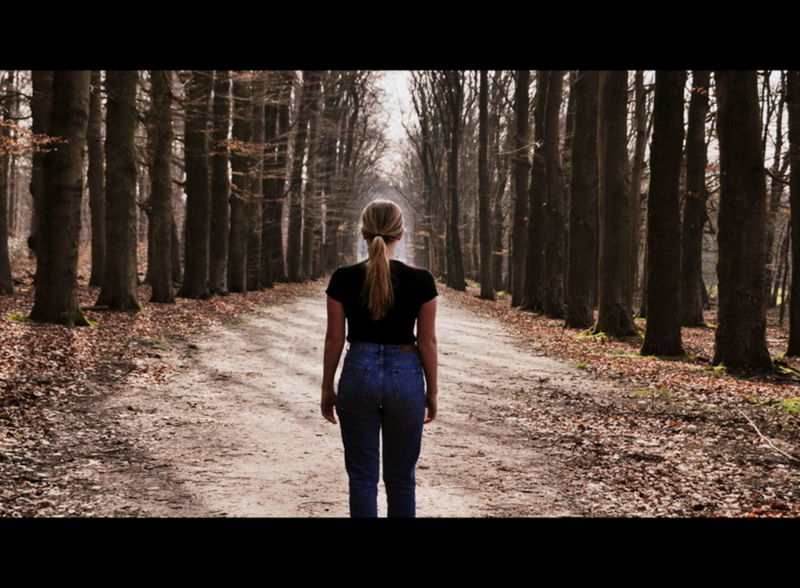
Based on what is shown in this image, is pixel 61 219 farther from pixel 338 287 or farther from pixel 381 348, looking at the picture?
pixel 381 348

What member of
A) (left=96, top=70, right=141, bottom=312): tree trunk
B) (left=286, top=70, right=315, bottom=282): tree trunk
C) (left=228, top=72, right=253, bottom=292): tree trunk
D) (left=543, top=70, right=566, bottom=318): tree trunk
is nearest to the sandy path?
(left=96, top=70, right=141, bottom=312): tree trunk

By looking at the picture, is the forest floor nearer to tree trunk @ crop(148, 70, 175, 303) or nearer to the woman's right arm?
the woman's right arm

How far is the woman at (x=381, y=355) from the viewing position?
3.84m

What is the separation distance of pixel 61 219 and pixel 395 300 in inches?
458

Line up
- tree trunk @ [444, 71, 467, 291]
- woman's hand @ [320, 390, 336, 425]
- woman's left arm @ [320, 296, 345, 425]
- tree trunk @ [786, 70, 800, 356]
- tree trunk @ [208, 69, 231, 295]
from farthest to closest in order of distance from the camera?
tree trunk @ [444, 71, 467, 291] → tree trunk @ [208, 69, 231, 295] → tree trunk @ [786, 70, 800, 356] → woman's hand @ [320, 390, 336, 425] → woman's left arm @ [320, 296, 345, 425]

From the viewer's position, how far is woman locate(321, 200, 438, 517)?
12.6 feet

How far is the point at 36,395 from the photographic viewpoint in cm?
841

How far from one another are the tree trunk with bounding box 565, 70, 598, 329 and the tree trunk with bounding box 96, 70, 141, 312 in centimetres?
1102

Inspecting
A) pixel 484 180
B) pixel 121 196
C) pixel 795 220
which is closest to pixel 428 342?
pixel 795 220

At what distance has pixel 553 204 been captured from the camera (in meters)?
22.7
